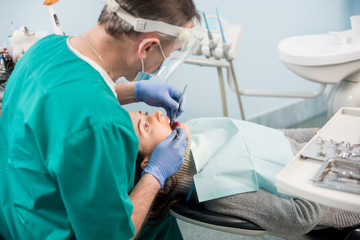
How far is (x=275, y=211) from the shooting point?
1121mm

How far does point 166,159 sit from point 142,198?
17cm

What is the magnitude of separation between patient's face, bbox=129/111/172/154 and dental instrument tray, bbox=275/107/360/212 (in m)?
0.61

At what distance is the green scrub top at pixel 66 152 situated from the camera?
79 centimetres

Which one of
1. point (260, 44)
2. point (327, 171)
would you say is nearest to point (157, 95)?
point (327, 171)

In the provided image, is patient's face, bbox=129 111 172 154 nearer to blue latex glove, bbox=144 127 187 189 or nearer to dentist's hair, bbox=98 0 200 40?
blue latex glove, bbox=144 127 187 189

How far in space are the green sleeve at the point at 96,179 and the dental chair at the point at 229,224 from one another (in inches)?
13.4

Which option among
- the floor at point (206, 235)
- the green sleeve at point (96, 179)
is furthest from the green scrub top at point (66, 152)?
the floor at point (206, 235)

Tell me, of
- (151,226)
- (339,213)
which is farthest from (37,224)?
(339,213)

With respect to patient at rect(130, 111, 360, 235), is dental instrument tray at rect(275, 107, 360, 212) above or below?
above

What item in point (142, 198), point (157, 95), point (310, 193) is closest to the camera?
point (310, 193)

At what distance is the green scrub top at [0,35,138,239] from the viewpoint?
79 centimetres

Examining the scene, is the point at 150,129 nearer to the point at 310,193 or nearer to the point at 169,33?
the point at 169,33

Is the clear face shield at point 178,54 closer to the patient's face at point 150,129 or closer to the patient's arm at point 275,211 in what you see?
the patient's face at point 150,129

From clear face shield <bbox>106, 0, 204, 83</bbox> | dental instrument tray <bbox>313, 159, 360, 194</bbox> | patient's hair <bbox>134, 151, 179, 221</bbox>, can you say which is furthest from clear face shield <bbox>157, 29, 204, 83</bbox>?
dental instrument tray <bbox>313, 159, 360, 194</bbox>
